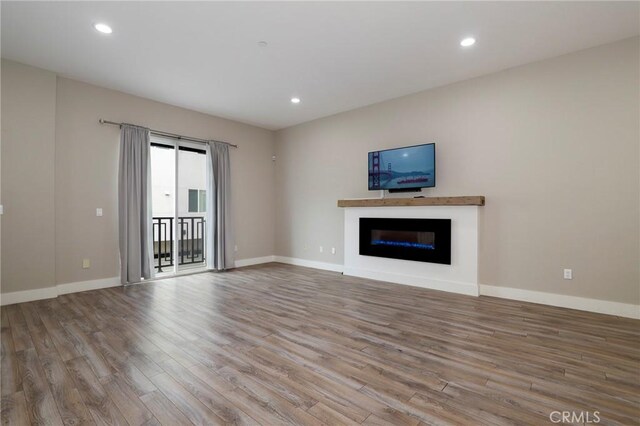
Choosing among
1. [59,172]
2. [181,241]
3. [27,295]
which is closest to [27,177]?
[59,172]

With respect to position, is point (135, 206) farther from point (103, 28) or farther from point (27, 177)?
point (103, 28)

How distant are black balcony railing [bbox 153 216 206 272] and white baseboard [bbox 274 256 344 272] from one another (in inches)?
66.5

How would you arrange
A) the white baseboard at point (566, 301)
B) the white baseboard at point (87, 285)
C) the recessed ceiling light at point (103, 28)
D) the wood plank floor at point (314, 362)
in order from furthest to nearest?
1. the white baseboard at point (87, 285)
2. the white baseboard at point (566, 301)
3. the recessed ceiling light at point (103, 28)
4. the wood plank floor at point (314, 362)

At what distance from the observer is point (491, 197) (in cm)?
404

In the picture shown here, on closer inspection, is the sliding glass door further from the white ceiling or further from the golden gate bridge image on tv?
the golden gate bridge image on tv

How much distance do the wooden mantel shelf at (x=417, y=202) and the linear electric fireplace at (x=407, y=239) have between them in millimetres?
253

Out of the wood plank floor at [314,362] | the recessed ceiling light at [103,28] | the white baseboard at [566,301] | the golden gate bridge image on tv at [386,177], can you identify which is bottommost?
the wood plank floor at [314,362]

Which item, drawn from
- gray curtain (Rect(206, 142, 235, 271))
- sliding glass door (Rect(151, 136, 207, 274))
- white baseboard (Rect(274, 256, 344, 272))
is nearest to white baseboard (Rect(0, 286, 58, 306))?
sliding glass door (Rect(151, 136, 207, 274))

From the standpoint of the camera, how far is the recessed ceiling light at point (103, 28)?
2975mm

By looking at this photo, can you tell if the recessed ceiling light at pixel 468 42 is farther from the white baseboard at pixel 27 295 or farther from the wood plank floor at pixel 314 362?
the white baseboard at pixel 27 295

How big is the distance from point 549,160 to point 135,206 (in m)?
5.82

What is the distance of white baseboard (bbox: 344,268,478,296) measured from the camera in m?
4.05

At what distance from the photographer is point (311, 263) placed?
20.3 feet

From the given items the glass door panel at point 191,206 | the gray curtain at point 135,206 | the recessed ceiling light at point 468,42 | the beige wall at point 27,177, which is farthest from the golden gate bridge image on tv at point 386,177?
the beige wall at point 27,177
